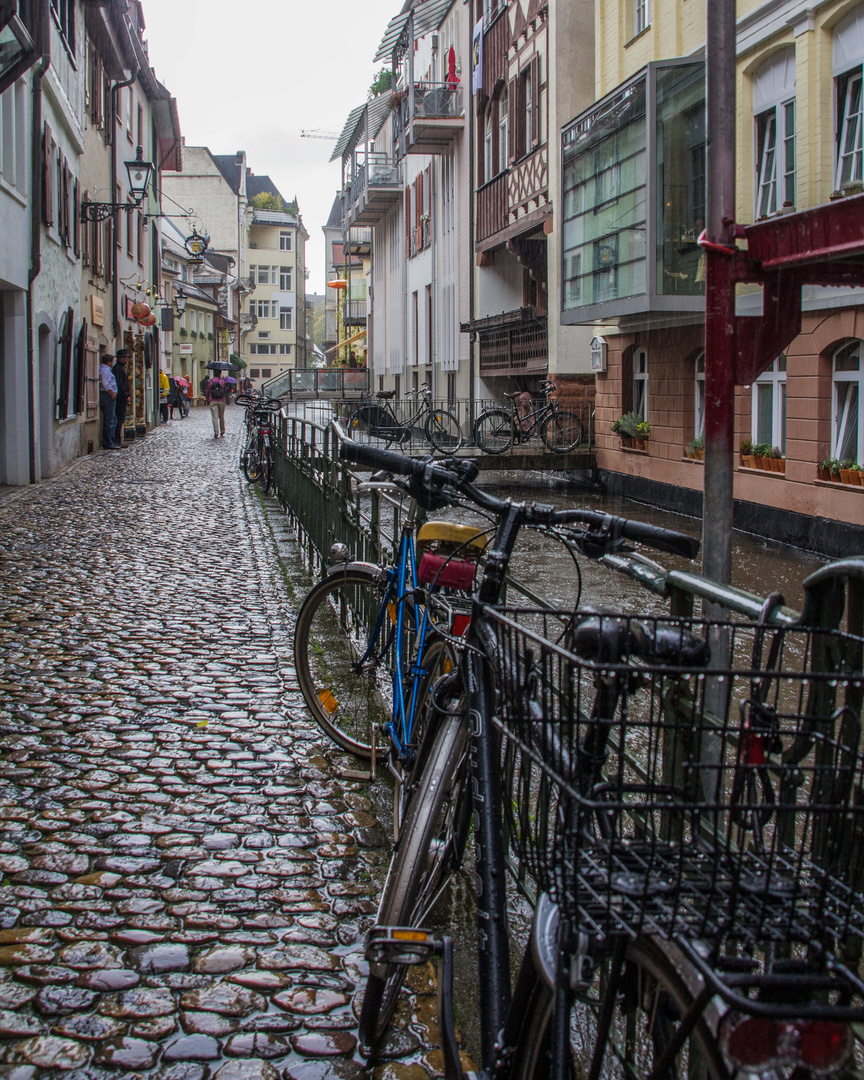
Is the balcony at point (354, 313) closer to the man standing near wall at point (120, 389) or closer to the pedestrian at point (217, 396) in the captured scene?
the pedestrian at point (217, 396)

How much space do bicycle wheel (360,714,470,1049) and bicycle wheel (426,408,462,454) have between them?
21180 mm

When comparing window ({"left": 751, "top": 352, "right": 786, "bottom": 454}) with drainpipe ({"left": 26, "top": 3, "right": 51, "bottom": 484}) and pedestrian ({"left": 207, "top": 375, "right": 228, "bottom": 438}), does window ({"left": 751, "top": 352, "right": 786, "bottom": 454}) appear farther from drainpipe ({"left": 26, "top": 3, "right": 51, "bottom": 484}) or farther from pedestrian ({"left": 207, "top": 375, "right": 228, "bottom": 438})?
pedestrian ({"left": 207, "top": 375, "right": 228, "bottom": 438})

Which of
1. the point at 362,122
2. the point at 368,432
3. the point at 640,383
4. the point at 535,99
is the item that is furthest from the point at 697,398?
the point at 362,122

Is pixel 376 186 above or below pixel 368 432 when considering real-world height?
above

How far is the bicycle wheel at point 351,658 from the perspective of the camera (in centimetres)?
470

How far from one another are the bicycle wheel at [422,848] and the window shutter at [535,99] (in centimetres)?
2259

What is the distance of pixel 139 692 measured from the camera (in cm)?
598

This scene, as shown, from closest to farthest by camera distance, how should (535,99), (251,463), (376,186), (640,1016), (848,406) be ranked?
1. (640,1016)
2. (848,406)
3. (251,463)
4. (535,99)
5. (376,186)

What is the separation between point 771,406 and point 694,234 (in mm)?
2560

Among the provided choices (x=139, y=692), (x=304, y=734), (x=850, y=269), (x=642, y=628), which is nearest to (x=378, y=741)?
(x=304, y=734)

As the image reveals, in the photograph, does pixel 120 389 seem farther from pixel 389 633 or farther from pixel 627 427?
pixel 389 633

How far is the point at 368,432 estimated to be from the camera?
2577 cm

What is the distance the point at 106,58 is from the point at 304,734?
88.5 ft

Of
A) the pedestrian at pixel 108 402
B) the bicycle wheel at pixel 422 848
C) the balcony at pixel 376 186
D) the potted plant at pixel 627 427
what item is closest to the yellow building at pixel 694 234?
the potted plant at pixel 627 427
